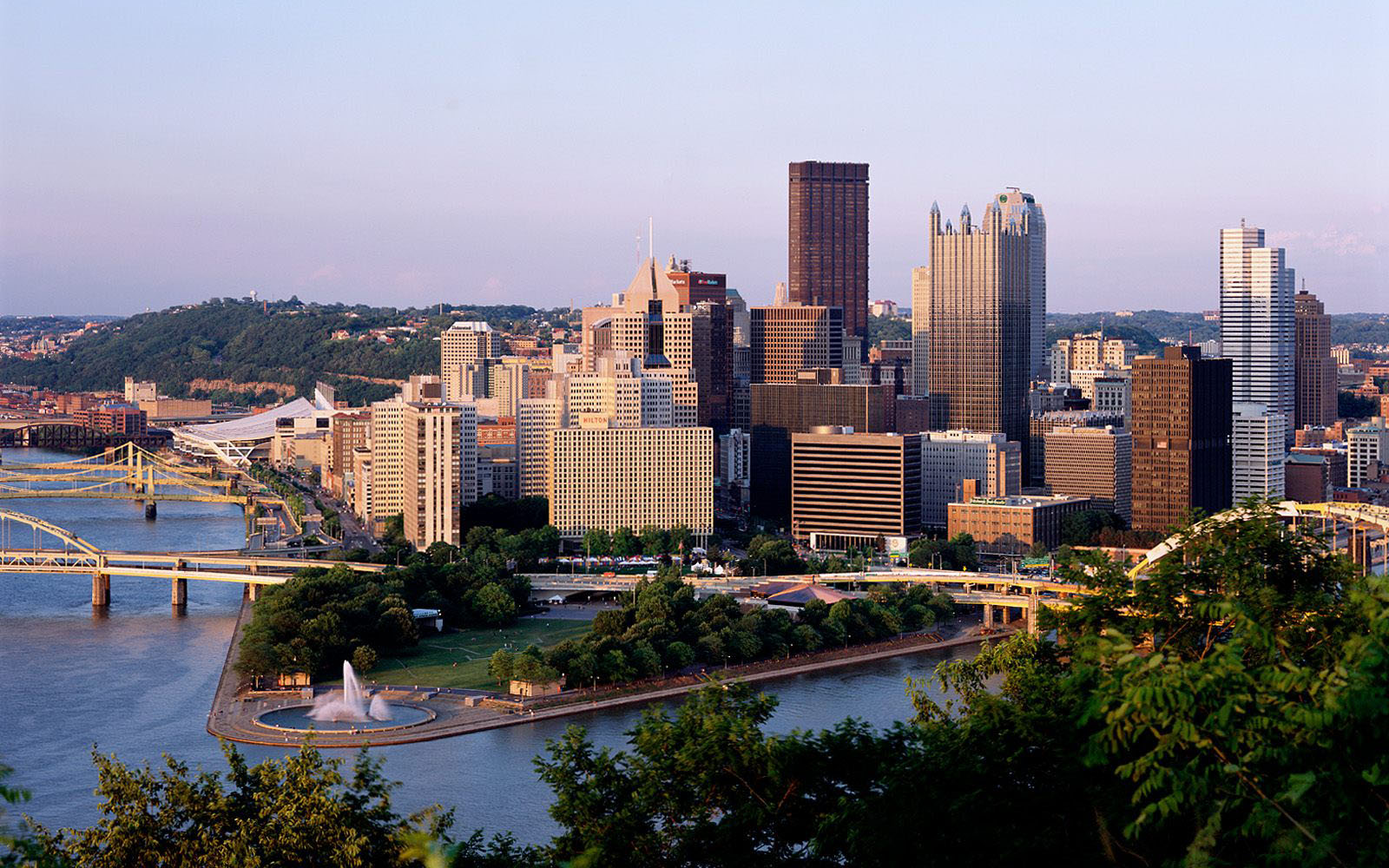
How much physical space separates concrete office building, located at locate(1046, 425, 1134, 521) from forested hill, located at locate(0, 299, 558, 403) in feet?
118

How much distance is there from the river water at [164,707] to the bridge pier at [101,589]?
21cm

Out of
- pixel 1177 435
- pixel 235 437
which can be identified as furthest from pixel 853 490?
pixel 235 437

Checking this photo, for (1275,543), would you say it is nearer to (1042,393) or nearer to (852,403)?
(852,403)

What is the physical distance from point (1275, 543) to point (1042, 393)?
148 ft

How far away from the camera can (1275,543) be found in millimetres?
6457

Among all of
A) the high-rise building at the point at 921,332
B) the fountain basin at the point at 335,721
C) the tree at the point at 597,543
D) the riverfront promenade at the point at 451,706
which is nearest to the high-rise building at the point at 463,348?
the high-rise building at the point at 921,332

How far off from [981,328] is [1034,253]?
13.1m

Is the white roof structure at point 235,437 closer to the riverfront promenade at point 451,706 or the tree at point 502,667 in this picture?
the riverfront promenade at point 451,706

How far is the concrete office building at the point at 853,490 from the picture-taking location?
111 feet

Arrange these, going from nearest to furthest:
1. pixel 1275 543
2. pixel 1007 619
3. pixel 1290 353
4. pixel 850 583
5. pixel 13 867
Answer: pixel 13 867
pixel 1275 543
pixel 1007 619
pixel 850 583
pixel 1290 353

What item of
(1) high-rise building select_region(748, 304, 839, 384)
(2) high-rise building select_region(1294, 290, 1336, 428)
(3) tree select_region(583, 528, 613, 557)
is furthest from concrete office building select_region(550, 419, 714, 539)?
(2) high-rise building select_region(1294, 290, 1336, 428)

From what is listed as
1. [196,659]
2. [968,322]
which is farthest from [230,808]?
[968,322]

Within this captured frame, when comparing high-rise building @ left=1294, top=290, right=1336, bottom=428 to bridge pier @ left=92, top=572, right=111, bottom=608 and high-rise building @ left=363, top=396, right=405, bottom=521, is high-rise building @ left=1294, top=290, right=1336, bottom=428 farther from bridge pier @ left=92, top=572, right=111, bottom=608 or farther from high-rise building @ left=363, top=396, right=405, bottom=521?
bridge pier @ left=92, top=572, right=111, bottom=608

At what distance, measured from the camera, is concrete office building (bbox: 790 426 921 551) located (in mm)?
33812
